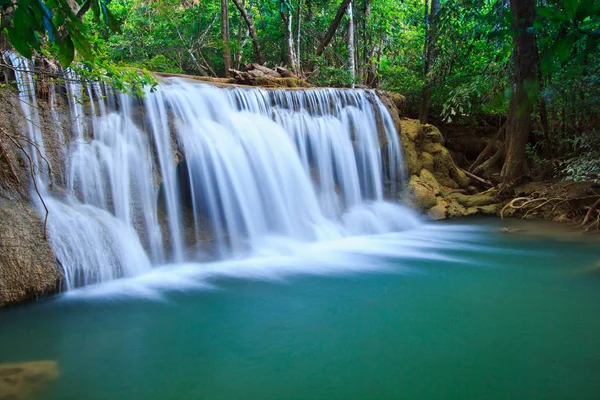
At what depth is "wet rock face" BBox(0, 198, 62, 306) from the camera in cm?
440

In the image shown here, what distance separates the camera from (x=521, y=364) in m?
3.21

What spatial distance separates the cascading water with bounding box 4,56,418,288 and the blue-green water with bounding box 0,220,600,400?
65 cm

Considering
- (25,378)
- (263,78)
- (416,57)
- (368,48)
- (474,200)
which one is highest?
(368,48)

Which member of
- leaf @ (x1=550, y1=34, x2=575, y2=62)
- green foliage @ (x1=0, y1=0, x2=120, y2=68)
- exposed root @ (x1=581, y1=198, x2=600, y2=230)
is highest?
green foliage @ (x1=0, y1=0, x2=120, y2=68)

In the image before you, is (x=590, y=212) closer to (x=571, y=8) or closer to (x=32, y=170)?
(x=571, y=8)

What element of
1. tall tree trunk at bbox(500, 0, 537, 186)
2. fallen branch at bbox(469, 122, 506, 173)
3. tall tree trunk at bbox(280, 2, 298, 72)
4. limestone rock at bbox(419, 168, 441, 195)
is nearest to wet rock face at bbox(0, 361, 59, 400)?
tall tree trunk at bbox(500, 0, 537, 186)

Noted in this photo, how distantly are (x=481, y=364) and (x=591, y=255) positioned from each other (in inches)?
158

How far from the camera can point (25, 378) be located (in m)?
3.04

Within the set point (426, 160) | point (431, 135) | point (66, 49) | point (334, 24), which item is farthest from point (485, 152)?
point (66, 49)

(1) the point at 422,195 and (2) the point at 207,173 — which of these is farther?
(1) the point at 422,195

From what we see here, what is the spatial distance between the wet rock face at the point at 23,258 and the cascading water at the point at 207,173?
13 centimetres

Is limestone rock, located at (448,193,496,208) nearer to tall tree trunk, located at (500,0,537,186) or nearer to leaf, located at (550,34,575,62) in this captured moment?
tall tree trunk, located at (500,0,537,186)

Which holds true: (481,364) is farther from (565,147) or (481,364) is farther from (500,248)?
(565,147)

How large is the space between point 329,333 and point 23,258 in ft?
10.6
